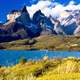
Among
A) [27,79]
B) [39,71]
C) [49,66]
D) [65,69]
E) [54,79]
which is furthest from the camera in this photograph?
[49,66]

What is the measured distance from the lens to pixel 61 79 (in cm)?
1688

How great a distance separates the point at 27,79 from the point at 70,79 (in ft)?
8.04

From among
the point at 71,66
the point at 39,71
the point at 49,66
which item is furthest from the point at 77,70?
the point at 49,66

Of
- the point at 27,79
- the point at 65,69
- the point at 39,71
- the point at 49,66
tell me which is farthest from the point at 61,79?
the point at 49,66

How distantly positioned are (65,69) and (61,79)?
831cm

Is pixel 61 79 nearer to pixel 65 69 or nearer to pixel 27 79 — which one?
pixel 27 79

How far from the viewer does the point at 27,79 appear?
15961 millimetres

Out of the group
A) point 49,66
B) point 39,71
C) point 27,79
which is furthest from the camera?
point 49,66

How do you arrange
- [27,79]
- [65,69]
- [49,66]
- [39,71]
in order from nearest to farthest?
[27,79] < [65,69] < [39,71] < [49,66]

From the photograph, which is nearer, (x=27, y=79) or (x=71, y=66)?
(x=27, y=79)

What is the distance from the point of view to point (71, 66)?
25781 millimetres

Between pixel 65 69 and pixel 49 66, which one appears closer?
pixel 65 69

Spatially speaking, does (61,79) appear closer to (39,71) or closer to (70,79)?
(70,79)

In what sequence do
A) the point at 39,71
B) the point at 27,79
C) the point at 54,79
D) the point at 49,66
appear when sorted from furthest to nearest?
1. the point at 49,66
2. the point at 39,71
3. the point at 54,79
4. the point at 27,79
